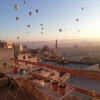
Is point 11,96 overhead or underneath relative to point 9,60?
underneath

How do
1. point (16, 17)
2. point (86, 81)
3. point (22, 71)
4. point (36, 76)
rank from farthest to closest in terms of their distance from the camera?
point (16, 17), point (86, 81), point (36, 76), point (22, 71)

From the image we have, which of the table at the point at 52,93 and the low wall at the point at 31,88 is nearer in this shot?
the table at the point at 52,93

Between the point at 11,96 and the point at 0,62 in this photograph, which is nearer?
the point at 11,96

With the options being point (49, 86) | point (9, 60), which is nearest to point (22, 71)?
point (49, 86)

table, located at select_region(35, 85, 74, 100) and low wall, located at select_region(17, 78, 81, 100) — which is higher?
table, located at select_region(35, 85, 74, 100)

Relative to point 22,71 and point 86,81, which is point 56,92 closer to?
point 22,71

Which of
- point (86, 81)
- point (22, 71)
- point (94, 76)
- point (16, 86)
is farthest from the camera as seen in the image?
point (86, 81)

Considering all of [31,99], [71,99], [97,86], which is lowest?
[97,86]

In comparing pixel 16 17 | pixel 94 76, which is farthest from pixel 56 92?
pixel 16 17

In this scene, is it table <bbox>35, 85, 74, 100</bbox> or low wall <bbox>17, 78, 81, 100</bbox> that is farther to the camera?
low wall <bbox>17, 78, 81, 100</bbox>

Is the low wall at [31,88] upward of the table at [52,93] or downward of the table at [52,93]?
downward
